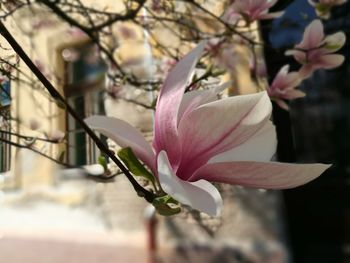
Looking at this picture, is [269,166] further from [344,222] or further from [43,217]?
[344,222]

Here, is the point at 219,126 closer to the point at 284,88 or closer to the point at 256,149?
the point at 256,149

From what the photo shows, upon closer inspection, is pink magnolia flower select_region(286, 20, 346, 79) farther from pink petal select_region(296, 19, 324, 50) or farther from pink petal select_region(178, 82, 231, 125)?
pink petal select_region(178, 82, 231, 125)

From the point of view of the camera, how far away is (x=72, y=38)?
1.81 feet

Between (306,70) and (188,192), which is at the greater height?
(306,70)

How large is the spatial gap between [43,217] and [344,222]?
6.86 feet

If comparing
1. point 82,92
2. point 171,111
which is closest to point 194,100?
point 171,111

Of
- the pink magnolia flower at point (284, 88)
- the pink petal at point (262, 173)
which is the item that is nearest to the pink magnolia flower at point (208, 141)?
the pink petal at point (262, 173)

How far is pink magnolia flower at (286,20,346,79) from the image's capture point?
0.47 metres

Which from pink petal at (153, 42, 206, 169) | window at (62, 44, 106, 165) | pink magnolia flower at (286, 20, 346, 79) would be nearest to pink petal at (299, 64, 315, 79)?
pink magnolia flower at (286, 20, 346, 79)

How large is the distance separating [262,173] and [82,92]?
1.00 ft

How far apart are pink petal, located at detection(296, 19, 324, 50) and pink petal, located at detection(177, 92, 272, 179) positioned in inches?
12.5

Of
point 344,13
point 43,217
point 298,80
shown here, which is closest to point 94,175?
point 298,80

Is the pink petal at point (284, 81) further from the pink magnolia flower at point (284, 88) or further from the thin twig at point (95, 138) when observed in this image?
the thin twig at point (95, 138)

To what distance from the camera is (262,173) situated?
18 centimetres
